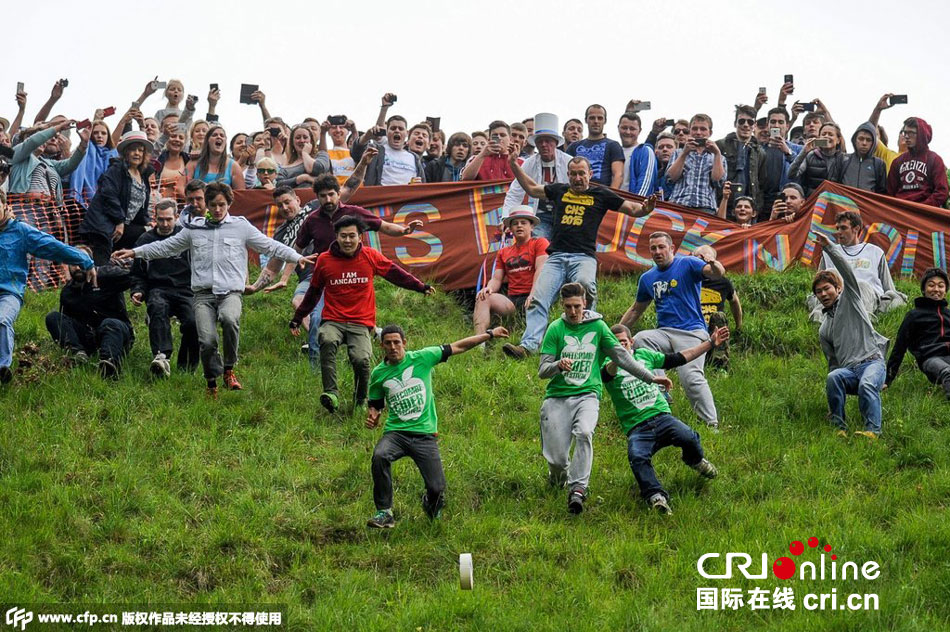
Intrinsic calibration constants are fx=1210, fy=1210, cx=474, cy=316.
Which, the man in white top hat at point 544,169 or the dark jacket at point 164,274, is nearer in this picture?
the dark jacket at point 164,274

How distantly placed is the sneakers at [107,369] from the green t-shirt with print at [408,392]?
4052 millimetres

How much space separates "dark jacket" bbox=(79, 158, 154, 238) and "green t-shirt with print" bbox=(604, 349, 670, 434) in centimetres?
739

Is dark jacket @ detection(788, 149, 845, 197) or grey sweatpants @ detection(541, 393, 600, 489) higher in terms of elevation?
dark jacket @ detection(788, 149, 845, 197)

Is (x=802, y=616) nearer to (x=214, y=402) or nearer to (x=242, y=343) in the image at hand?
(x=214, y=402)

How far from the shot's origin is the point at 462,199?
17500 mm

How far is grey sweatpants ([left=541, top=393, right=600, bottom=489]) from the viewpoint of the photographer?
10.6m

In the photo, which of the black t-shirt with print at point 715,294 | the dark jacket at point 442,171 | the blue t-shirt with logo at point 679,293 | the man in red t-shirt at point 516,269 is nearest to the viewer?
the blue t-shirt with logo at point 679,293

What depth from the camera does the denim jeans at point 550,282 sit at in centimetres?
1430

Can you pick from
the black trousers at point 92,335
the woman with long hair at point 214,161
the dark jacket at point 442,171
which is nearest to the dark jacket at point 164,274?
the black trousers at point 92,335

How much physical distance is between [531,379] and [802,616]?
538 cm

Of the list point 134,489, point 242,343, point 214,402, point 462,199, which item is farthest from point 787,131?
point 134,489

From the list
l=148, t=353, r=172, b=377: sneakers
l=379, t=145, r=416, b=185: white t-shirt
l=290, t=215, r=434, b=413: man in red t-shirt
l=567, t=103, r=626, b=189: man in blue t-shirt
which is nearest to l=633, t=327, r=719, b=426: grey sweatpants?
l=290, t=215, r=434, b=413: man in red t-shirt

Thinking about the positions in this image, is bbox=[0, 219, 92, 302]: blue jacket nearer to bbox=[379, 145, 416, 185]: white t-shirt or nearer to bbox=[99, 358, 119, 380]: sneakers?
bbox=[99, 358, 119, 380]: sneakers

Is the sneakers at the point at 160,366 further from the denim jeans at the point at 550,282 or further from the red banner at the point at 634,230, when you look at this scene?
the red banner at the point at 634,230
